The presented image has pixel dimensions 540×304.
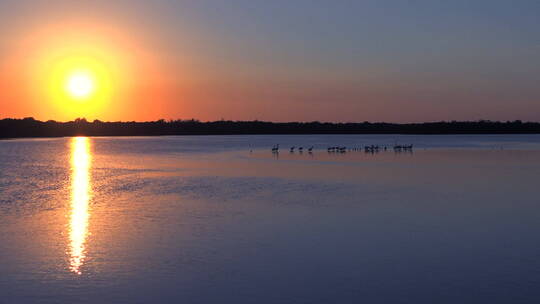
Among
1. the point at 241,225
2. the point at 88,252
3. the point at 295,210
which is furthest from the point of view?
the point at 295,210

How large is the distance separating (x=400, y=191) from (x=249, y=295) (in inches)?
602

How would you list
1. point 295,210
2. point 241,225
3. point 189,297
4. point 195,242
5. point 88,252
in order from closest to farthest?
point 189,297 → point 88,252 → point 195,242 → point 241,225 → point 295,210

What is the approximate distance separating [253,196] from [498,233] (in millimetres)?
10538

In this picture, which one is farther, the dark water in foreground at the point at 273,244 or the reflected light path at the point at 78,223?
the reflected light path at the point at 78,223

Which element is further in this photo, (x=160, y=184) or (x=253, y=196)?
(x=160, y=184)

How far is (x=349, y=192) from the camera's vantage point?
76.9 ft

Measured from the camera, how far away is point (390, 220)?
16578mm

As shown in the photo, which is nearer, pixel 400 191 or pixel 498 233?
pixel 498 233

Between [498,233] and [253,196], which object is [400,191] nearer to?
[253,196]

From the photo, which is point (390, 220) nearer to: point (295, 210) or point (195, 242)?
point (295, 210)

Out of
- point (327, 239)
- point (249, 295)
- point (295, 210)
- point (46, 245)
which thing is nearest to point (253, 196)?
point (295, 210)

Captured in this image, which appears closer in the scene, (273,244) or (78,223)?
(273,244)

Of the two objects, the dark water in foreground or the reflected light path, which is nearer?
the dark water in foreground

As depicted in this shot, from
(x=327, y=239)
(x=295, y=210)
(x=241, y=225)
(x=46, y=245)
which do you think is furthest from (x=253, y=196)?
(x=46, y=245)
